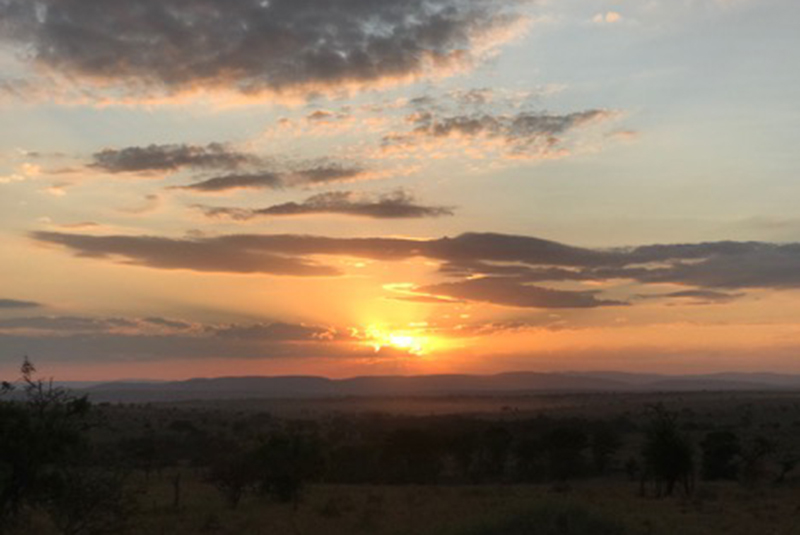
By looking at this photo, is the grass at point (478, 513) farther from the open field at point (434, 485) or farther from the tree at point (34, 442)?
A: the tree at point (34, 442)

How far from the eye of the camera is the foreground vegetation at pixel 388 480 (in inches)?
854

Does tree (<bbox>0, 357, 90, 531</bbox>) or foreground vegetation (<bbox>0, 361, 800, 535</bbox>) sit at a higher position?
tree (<bbox>0, 357, 90, 531</bbox>)

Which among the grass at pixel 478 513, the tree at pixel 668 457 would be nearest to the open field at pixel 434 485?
the grass at pixel 478 513

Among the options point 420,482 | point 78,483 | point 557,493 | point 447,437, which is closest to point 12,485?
point 78,483

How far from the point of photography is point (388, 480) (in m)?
63.2

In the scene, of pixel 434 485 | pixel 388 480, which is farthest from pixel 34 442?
pixel 388 480

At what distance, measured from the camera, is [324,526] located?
115 ft

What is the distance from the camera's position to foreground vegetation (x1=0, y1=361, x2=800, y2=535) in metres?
21.7

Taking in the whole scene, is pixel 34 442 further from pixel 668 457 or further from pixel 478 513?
pixel 668 457

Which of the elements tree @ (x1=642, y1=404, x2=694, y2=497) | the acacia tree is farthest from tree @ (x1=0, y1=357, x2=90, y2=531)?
tree @ (x1=642, y1=404, x2=694, y2=497)

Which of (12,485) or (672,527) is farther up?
(12,485)

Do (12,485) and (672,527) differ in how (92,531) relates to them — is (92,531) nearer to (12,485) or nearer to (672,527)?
(12,485)

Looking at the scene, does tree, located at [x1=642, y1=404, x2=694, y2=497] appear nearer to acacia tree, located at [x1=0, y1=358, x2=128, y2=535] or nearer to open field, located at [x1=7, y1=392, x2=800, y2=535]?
open field, located at [x1=7, y1=392, x2=800, y2=535]

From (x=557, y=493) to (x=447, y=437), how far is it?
60.0 ft
